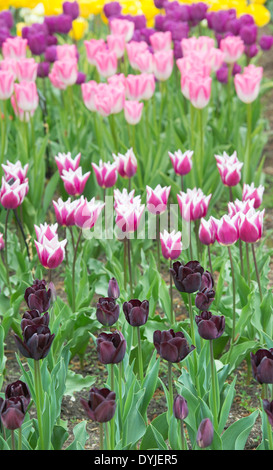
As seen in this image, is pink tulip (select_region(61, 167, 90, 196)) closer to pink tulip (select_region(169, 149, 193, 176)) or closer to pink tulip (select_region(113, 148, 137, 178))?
pink tulip (select_region(113, 148, 137, 178))

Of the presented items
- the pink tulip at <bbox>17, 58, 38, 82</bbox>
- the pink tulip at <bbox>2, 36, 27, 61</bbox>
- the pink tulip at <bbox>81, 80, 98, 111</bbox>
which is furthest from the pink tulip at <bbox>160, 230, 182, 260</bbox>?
the pink tulip at <bbox>2, 36, 27, 61</bbox>

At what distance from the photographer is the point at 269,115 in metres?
6.34

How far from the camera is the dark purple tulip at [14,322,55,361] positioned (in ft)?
6.27

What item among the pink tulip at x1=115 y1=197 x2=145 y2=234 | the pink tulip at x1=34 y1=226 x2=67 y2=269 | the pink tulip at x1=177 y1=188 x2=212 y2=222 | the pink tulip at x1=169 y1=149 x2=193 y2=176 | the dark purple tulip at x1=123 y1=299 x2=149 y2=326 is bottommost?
the dark purple tulip at x1=123 y1=299 x2=149 y2=326

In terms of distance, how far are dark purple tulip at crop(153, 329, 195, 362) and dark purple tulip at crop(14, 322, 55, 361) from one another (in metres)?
0.27

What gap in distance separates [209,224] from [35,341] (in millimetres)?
943

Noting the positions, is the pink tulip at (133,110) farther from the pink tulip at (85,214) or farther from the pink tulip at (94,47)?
the pink tulip at (85,214)

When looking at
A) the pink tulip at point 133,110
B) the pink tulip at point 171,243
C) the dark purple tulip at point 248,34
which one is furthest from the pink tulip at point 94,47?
the pink tulip at point 171,243

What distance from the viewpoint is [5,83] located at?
12.6ft

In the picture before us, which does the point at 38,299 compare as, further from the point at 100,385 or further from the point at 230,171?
the point at 230,171

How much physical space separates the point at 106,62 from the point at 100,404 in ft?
9.14

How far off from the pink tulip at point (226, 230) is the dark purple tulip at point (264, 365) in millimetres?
700
